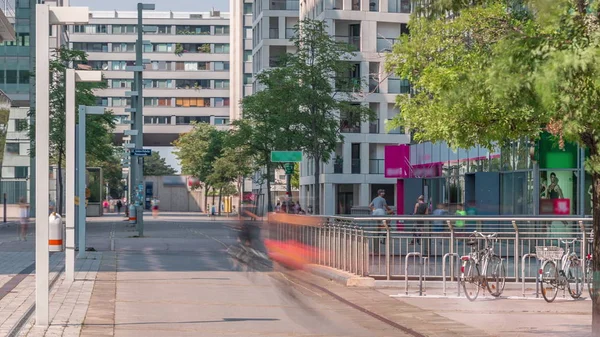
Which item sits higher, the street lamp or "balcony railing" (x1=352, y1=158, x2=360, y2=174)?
"balcony railing" (x1=352, y1=158, x2=360, y2=174)

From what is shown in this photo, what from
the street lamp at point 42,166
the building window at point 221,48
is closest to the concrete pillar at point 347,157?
the street lamp at point 42,166

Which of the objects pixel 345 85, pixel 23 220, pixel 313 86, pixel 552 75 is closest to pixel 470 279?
pixel 552 75

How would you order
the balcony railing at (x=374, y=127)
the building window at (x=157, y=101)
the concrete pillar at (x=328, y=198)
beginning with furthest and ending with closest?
the building window at (x=157, y=101), the balcony railing at (x=374, y=127), the concrete pillar at (x=328, y=198)

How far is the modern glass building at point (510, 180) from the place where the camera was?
3978 cm

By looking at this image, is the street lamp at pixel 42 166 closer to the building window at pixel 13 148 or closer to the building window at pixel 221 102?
the building window at pixel 13 148

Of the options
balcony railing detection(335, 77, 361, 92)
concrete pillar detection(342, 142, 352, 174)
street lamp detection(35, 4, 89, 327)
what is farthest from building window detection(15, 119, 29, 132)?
street lamp detection(35, 4, 89, 327)

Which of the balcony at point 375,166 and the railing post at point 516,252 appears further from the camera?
the balcony at point 375,166

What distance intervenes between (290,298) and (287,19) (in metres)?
82.8

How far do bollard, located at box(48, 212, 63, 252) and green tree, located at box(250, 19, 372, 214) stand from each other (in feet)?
110

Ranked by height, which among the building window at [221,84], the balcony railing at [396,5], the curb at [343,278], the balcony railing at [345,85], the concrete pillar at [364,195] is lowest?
the curb at [343,278]

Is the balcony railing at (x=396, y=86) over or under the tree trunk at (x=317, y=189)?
over

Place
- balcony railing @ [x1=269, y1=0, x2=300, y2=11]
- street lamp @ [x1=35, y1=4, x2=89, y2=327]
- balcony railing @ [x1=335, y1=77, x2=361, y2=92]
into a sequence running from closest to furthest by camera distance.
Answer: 1. street lamp @ [x1=35, y1=4, x2=89, y2=327]
2. balcony railing @ [x1=335, y1=77, x2=361, y2=92]
3. balcony railing @ [x1=269, y1=0, x2=300, y2=11]

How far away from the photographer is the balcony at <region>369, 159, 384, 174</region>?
81000mm

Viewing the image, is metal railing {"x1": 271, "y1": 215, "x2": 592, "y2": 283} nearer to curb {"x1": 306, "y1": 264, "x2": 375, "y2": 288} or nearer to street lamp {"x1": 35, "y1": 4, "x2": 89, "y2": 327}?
curb {"x1": 306, "y1": 264, "x2": 375, "y2": 288}
